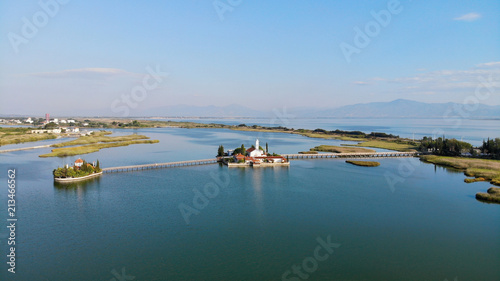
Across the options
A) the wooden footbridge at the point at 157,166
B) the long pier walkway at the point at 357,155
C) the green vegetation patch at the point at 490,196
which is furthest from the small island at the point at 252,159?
the green vegetation patch at the point at 490,196

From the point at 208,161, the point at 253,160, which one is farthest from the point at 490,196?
the point at 208,161

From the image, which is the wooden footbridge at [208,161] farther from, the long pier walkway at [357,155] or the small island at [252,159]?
the small island at [252,159]

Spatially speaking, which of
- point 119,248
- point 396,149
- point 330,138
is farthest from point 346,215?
point 330,138

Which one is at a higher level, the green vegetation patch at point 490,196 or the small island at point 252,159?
the small island at point 252,159

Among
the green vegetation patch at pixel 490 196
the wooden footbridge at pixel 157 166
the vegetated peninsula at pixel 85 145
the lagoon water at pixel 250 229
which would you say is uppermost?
the vegetated peninsula at pixel 85 145

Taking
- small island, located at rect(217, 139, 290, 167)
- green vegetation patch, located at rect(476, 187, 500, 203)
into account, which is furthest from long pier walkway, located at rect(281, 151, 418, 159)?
green vegetation patch, located at rect(476, 187, 500, 203)

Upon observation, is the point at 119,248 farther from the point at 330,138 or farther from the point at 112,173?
the point at 330,138

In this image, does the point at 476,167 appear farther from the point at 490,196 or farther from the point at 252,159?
the point at 252,159
